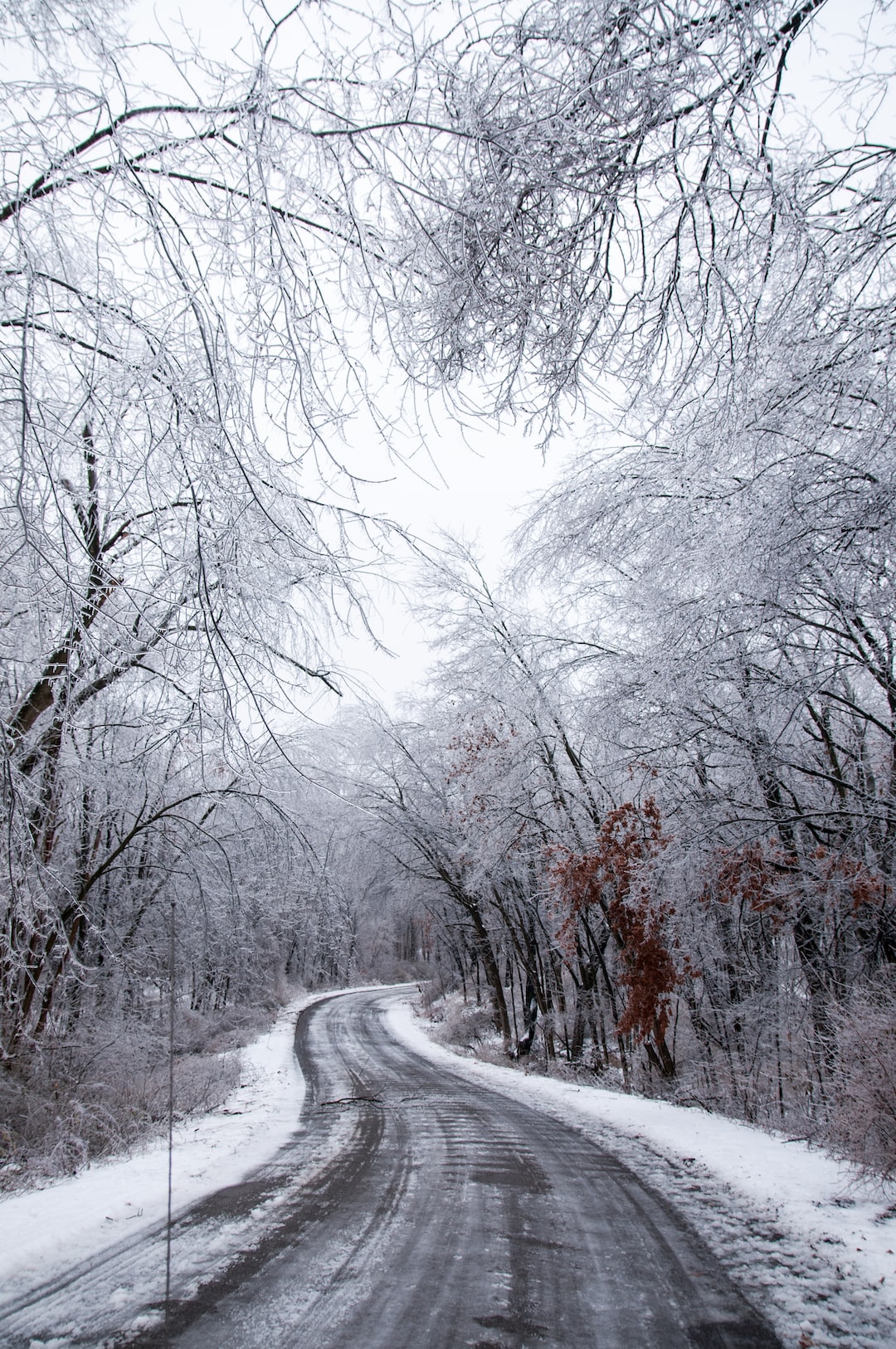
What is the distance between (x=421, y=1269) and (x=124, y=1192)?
102 inches

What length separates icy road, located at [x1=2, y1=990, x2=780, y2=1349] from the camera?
117 inches

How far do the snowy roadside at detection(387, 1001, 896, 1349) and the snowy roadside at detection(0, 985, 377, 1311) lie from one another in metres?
3.23

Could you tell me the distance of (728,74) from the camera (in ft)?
7.50

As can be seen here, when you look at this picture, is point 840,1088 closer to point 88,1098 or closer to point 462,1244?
point 462,1244

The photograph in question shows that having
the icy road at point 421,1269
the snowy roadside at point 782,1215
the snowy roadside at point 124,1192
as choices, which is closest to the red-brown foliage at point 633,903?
the snowy roadside at point 782,1215

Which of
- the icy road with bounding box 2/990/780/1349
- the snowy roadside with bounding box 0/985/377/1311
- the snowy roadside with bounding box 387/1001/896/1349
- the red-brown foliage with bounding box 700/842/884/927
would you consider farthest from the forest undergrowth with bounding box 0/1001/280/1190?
the red-brown foliage with bounding box 700/842/884/927

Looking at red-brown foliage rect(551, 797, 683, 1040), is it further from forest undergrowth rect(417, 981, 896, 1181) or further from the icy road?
the icy road

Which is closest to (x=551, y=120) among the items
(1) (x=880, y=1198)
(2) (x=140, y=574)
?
(2) (x=140, y=574)

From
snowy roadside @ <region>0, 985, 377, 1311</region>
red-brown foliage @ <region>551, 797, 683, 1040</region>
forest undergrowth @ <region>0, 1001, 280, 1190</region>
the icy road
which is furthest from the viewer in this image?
red-brown foliage @ <region>551, 797, 683, 1040</region>

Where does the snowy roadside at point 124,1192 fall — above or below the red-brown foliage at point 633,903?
below

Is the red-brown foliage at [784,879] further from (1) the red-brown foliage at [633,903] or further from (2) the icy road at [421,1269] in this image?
(2) the icy road at [421,1269]

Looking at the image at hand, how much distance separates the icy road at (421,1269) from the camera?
2967mm

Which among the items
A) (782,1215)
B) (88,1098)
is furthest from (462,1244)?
(88,1098)

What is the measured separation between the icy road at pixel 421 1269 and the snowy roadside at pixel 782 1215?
174mm
